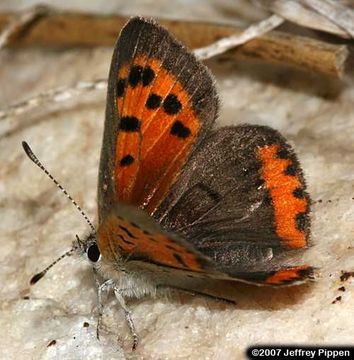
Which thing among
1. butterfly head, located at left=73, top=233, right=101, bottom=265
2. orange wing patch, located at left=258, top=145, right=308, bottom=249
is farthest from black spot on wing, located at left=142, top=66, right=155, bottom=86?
butterfly head, located at left=73, top=233, right=101, bottom=265

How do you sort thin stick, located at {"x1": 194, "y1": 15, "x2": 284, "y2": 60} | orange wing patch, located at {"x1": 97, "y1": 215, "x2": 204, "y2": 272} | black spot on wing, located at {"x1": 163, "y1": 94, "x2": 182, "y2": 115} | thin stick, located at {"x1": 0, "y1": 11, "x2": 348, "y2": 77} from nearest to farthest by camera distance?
orange wing patch, located at {"x1": 97, "y1": 215, "x2": 204, "y2": 272}
black spot on wing, located at {"x1": 163, "y1": 94, "x2": 182, "y2": 115}
thin stick, located at {"x1": 0, "y1": 11, "x2": 348, "y2": 77}
thin stick, located at {"x1": 194, "y1": 15, "x2": 284, "y2": 60}

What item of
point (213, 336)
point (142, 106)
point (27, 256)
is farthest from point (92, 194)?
point (213, 336)

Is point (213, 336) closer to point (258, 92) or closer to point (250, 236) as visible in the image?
point (250, 236)

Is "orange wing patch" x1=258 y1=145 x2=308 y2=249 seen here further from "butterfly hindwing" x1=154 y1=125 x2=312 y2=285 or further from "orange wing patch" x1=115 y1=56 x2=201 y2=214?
"orange wing patch" x1=115 y1=56 x2=201 y2=214

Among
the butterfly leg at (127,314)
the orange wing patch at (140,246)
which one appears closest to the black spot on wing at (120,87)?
the orange wing patch at (140,246)

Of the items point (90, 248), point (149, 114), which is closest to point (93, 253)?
point (90, 248)
